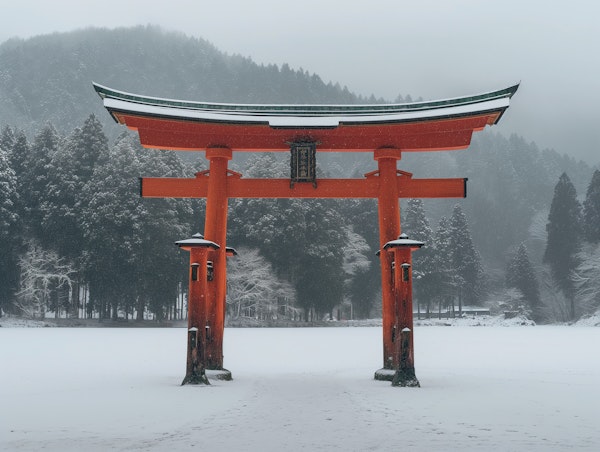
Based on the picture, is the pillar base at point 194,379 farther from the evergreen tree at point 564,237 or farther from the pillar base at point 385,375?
the evergreen tree at point 564,237

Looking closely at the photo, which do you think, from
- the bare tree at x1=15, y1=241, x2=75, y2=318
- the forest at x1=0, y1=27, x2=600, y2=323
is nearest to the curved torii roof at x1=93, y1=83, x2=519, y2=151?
the forest at x1=0, y1=27, x2=600, y2=323

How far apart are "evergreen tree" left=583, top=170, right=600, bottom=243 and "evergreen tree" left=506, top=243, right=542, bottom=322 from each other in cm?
865

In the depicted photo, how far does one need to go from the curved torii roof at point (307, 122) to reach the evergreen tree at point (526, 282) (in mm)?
54351

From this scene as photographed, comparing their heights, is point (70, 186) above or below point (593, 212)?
below

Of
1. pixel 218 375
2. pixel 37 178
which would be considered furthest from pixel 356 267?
pixel 218 375

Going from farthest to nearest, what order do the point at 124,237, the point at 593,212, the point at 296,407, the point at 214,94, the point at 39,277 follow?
the point at 214,94, the point at 593,212, the point at 124,237, the point at 39,277, the point at 296,407

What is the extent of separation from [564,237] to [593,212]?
523 centimetres

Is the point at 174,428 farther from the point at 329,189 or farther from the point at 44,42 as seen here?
the point at 44,42

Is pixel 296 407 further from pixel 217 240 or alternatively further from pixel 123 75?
pixel 123 75

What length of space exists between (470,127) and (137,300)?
3907cm

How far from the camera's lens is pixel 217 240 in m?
13.5

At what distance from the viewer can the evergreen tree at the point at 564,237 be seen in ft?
Answer: 197

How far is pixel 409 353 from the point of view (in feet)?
38.4

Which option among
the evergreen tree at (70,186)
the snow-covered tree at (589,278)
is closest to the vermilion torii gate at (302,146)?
the evergreen tree at (70,186)
